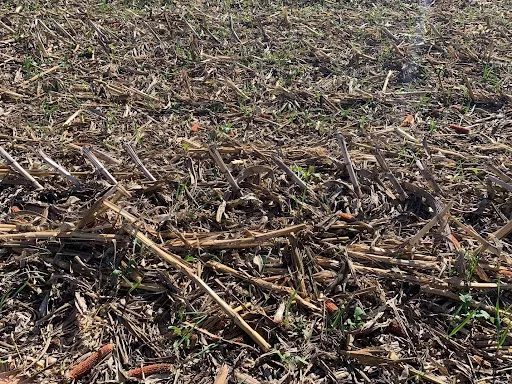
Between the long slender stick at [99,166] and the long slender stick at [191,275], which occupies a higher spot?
the long slender stick at [99,166]

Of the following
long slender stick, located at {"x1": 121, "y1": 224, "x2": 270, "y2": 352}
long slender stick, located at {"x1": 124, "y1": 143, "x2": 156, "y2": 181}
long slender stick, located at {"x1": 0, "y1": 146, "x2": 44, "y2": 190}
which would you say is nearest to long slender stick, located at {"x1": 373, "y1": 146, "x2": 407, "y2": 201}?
long slender stick, located at {"x1": 121, "y1": 224, "x2": 270, "y2": 352}

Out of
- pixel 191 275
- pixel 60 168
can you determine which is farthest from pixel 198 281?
pixel 60 168

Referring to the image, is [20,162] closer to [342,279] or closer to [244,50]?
[342,279]

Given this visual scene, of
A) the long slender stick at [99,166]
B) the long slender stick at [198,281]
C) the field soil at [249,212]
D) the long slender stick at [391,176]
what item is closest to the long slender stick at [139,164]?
the field soil at [249,212]

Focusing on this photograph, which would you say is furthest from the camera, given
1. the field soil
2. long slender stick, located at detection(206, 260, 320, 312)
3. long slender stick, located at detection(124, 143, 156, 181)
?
long slender stick, located at detection(124, 143, 156, 181)

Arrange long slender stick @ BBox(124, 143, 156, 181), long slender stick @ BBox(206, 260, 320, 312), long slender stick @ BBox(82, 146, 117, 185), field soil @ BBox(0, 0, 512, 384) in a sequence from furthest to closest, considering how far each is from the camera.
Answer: long slender stick @ BBox(124, 143, 156, 181), long slender stick @ BBox(82, 146, 117, 185), long slender stick @ BBox(206, 260, 320, 312), field soil @ BBox(0, 0, 512, 384)

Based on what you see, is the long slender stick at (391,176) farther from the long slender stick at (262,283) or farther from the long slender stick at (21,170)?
the long slender stick at (21,170)

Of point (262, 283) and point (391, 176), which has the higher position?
point (391, 176)

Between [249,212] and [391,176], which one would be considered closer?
[249,212]

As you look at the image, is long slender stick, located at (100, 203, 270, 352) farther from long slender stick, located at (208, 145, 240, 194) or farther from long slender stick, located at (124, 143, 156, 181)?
long slender stick, located at (208, 145, 240, 194)

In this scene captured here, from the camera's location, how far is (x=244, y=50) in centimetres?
443

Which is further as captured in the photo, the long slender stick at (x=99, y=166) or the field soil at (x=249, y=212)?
the long slender stick at (x=99, y=166)

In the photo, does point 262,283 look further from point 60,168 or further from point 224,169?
point 60,168

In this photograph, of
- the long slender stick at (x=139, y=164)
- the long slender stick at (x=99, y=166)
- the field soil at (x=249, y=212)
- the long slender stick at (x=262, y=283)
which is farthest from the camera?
A: the long slender stick at (x=139, y=164)
